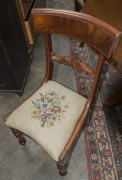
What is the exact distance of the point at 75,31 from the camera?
2.51ft

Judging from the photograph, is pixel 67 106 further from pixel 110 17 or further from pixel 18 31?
pixel 18 31

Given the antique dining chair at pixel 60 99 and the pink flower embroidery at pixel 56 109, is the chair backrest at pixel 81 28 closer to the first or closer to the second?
the antique dining chair at pixel 60 99

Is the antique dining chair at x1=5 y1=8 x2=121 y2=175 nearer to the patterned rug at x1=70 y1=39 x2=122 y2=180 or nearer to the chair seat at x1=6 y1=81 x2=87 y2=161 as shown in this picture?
the chair seat at x1=6 y1=81 x2=87 y2=161

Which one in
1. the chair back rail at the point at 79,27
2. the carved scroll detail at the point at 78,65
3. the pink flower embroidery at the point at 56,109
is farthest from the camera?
the pink flower embroidery at the point at 56,109

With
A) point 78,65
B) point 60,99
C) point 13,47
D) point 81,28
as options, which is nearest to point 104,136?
point 60,99

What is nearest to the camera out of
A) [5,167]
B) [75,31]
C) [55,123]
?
[75,31]

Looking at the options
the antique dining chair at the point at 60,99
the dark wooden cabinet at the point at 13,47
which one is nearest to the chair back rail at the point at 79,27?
the antique dining chair at the point at 60,99

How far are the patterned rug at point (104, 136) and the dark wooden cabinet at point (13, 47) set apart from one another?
67cm

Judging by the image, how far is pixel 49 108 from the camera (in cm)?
104

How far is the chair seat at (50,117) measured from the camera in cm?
92

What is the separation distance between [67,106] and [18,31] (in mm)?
964

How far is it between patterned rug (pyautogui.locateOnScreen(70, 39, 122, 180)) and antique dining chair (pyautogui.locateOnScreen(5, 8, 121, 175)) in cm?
39

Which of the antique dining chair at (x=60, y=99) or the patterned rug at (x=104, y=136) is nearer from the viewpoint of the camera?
the antique dining chair at (x=60, y=99)

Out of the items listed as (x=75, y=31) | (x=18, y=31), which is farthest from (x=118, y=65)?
(x=18, y=31)
